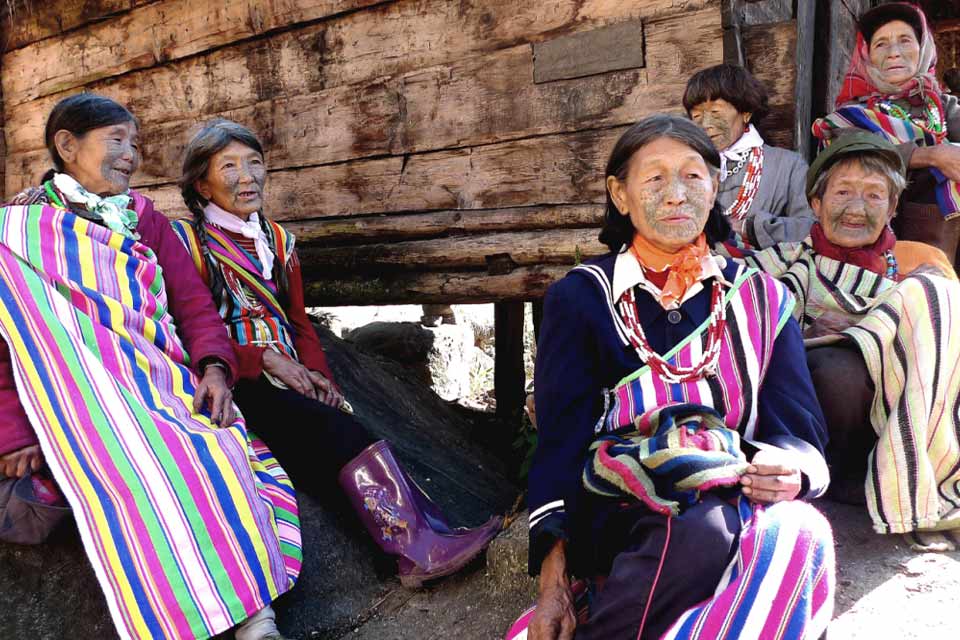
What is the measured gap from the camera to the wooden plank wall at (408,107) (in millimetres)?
3945

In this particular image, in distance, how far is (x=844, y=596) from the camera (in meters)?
2.23

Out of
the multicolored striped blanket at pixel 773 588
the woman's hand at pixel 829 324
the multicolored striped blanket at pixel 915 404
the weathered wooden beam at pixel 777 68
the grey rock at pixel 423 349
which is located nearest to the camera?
the multicolored striped blanket at pixel 773 588

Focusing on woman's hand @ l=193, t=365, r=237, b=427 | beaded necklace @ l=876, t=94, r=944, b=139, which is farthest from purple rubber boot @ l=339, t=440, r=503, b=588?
beaded necklace @ l=876, t=94, r=944, b=139

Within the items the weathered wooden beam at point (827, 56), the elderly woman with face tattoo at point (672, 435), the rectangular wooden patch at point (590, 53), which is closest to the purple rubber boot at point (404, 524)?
the elderly woman with face tattoo at point (672, 435)

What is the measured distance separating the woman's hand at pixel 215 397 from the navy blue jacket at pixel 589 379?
115 centimetres

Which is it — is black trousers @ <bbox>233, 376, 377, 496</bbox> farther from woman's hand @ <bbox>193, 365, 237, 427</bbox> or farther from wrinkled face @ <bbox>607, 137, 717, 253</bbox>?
wrinkled face @ <bbox>607, 137, 717, 253</bbox>

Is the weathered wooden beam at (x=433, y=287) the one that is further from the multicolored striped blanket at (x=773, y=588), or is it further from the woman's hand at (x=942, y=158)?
the multicolored striped blanket at (x=773, y=588)

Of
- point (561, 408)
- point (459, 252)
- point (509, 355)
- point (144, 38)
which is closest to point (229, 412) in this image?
point (561, 408)

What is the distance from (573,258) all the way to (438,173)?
35.5 inches

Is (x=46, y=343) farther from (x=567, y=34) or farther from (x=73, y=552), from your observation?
(x=567, y=34)

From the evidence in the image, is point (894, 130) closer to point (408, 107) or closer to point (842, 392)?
point (842, 392)

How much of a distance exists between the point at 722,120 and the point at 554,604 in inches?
83.0

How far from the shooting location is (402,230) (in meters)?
4.65

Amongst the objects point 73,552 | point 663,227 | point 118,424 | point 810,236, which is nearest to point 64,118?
Result: point 118,424
